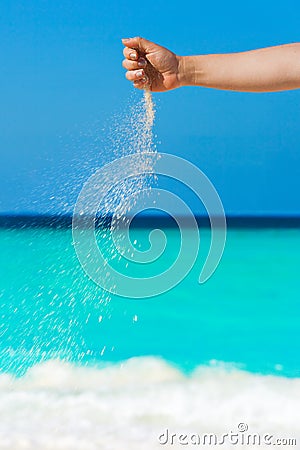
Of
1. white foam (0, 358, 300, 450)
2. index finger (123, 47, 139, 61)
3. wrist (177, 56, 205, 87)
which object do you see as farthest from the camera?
white foam (0, 358, 300, 450)

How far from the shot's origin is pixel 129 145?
75.4 inches

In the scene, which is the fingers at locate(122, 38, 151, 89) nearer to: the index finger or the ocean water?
the index finger

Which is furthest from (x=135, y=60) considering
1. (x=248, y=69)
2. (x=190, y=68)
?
(x=248, y=69)

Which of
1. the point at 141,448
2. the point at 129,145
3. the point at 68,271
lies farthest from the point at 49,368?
the point at 68,271

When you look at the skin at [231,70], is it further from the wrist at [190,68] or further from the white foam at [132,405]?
the white foam at [132,405]

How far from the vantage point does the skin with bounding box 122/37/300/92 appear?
164cm

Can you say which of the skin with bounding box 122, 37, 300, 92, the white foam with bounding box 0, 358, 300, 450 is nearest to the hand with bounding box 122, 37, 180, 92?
the skin with bounding box 122, 37, 300, 92

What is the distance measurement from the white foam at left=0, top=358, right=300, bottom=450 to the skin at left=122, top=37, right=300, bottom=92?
3.12ft

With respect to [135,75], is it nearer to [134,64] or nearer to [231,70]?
[134,64]

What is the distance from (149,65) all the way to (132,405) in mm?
1085

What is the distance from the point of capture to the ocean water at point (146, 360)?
6.48ft

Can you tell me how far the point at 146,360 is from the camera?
2.74 m

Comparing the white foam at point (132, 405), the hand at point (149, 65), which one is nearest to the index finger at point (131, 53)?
the hand at point (149, 65)

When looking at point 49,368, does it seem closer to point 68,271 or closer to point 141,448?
point 141,448
